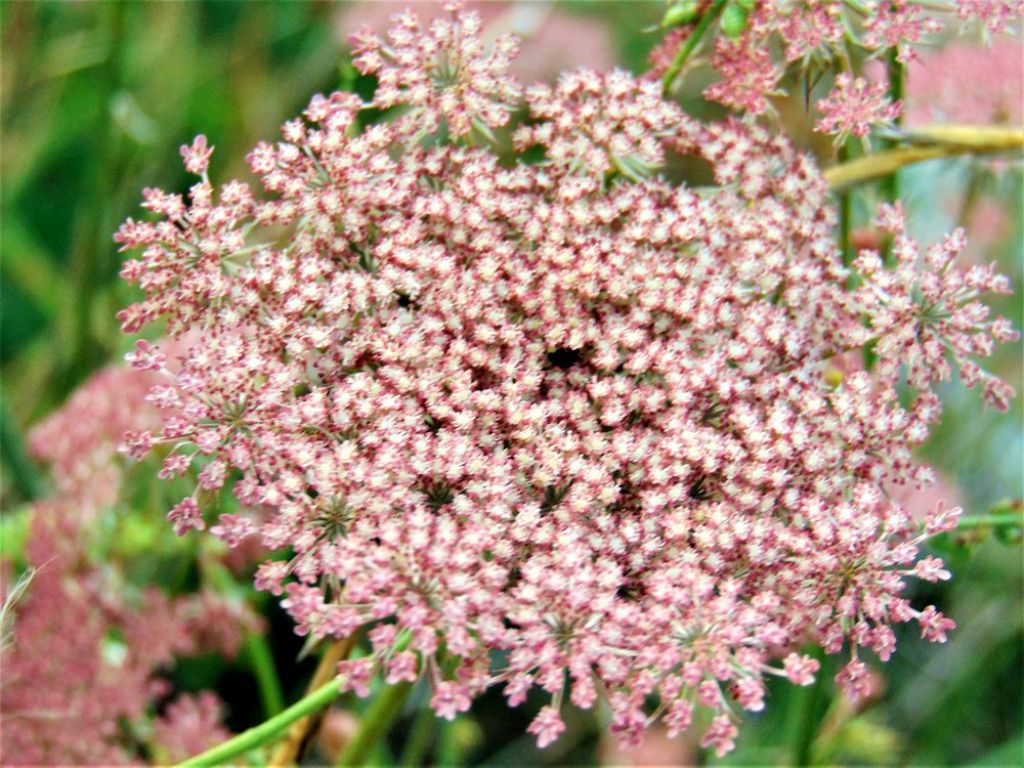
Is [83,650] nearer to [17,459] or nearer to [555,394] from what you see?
[17,459]

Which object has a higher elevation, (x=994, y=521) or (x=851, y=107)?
(x=851, y=107)

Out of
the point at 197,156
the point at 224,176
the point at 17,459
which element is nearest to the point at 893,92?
the point at 197,156

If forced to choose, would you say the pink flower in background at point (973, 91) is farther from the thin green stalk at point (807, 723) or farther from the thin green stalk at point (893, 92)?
the thin green stalk at point (807, 723)

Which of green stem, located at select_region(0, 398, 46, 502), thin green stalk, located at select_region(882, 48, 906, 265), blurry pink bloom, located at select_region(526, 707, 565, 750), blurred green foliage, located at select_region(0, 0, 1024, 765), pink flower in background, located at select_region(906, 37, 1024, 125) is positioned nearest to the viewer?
blurry pink bloom, located at select_region(526, 707, 565, 750)

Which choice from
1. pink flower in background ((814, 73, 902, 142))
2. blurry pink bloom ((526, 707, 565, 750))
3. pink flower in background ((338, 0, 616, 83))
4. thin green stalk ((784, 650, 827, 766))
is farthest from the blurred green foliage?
blurry pink bloom ((526, 707, 565, 750))

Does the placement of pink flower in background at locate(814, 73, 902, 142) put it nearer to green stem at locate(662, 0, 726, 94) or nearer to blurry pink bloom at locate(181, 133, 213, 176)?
green stem at locate(662, 0, 726, 94)

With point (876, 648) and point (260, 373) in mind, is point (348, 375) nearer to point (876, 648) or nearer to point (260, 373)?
point (260, 373)

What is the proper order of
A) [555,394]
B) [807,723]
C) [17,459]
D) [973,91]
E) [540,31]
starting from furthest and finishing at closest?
1. [540,31]
2. [973,91]
3. [17,459]
4. [807,723]
5. [555,394]
